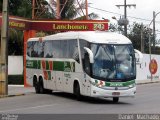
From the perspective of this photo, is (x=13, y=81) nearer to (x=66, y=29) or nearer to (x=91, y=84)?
(x=66, y=29)

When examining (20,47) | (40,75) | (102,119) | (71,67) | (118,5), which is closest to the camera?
(102,119)

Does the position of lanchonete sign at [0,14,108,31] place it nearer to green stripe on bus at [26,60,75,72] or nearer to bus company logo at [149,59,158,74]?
green stripe on bus at [26,60,75,72]

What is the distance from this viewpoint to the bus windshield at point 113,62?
22750mm

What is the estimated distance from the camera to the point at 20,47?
52.5 meters

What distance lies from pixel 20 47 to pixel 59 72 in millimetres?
26191

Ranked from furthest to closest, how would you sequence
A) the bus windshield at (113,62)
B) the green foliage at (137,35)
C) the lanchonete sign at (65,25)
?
the green foliage at (137,35), the lanchonete sign at (65,25), the bus windshield at (113,62)

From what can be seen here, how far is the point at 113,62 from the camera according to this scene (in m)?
22.8

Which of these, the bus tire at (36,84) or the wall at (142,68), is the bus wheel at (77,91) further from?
the wall at (142,68)

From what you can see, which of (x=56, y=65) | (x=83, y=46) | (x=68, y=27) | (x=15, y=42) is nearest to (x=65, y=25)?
(x=68, y=27)

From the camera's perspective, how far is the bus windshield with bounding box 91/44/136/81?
22.8 metres

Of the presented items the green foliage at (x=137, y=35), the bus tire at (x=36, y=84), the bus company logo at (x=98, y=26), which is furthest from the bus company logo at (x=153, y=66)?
the green foliage at (x=137, y=35)

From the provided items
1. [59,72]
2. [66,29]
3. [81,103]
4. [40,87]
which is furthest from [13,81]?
[81,103]

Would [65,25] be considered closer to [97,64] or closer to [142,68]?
[97,64]

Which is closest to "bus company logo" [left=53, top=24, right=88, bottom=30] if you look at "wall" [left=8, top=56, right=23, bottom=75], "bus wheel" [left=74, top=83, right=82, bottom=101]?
"wall" [left=8, top=56, right=23, bottom=75]
